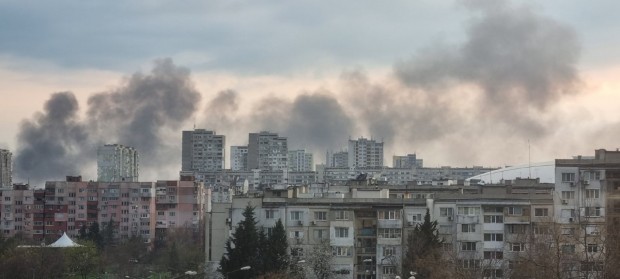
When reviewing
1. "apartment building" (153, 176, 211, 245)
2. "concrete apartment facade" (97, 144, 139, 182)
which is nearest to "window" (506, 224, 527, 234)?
"apartment building" (153, 176, 211, 245)

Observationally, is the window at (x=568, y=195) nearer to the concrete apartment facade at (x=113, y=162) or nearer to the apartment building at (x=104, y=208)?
the apartment building at (x=104, y=208)

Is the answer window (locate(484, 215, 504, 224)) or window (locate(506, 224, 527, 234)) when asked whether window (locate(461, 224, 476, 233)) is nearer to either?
window (locate(484, 215, 504, 224))

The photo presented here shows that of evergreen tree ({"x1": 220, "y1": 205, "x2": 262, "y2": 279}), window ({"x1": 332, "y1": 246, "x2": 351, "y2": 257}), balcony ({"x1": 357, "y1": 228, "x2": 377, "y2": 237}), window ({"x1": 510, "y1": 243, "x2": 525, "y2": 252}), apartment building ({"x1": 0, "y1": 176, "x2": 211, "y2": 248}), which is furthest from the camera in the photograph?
apartment building ({"x1": 0, "y1": 176, "x2": 211, "y2": 248})

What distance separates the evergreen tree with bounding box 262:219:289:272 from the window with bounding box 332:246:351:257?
4.10m

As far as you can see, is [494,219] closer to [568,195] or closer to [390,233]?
[568,195]

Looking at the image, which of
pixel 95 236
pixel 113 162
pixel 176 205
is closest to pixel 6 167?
pixel 113 162

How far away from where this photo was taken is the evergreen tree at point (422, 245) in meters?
50.4

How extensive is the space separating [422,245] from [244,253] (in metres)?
7.45

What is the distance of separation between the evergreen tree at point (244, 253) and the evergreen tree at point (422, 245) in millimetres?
6451

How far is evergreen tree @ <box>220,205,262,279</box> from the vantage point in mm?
49125

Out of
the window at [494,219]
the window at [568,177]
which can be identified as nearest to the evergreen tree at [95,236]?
the window at [494,219]

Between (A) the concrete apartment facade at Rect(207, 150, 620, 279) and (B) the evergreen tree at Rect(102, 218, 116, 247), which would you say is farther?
(B) the evergreen tree at Rect(102, 218, 116, 247)

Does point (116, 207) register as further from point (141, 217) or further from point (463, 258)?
point (463, 258)

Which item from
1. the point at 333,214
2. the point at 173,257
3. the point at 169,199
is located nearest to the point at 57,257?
the point at 173,257
